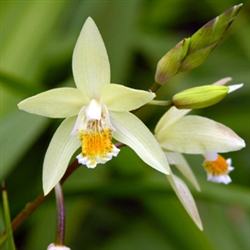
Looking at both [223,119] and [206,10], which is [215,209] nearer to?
[223,119]

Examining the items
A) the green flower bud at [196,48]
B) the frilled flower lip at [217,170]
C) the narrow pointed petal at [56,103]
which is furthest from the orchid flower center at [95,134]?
the frilled flower lip at [217,170]

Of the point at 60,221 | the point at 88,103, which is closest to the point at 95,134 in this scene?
the point at 88,103

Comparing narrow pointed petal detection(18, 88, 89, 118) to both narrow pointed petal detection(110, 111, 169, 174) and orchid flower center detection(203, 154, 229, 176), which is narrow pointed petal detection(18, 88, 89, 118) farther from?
orchid flower center detection(203, 154, 229, 176)

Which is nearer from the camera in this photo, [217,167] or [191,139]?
[191,139]

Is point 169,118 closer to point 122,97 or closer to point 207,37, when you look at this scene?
point 122,97

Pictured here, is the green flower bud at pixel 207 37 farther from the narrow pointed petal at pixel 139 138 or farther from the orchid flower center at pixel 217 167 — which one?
the orchid flower center at pixel 217 167

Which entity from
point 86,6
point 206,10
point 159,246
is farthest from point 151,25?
point 159,246

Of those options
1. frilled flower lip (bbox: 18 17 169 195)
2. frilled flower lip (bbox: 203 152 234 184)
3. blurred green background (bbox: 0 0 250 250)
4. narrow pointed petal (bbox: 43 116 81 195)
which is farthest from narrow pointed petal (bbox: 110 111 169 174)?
blurred green background (bbox: 0 0 250 250)
